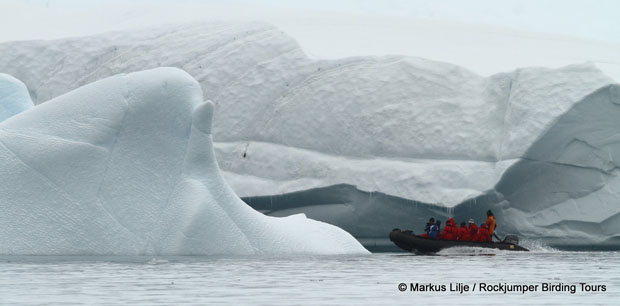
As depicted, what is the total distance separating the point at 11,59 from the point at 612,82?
16161mm

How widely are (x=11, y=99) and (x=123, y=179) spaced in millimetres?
8096

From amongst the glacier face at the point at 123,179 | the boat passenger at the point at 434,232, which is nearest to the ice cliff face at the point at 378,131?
the boat passenger at the point at 434,232

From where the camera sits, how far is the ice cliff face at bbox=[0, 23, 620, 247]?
2408cm

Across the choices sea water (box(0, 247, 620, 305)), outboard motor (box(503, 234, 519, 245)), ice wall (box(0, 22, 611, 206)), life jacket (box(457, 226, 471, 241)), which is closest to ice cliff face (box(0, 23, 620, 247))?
ice wall (box(0, 22, 611, 206))

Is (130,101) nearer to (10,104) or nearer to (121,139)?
(121,139)

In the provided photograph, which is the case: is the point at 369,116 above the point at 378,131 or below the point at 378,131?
above

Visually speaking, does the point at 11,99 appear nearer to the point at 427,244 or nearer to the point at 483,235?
the point at 427,244

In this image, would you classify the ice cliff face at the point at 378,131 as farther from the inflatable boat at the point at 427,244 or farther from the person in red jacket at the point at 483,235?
the inflatable boat at the point at 427,244

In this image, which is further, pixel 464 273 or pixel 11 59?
pixel 11 59

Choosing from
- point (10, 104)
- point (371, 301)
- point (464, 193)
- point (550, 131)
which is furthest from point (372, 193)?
point (371, 301)

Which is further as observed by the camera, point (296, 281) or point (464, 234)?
point (464, 234)

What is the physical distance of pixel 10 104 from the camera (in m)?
23.2

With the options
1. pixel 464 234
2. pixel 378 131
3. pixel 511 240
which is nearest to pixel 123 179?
pixel 464 234

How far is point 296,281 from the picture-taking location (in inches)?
474
